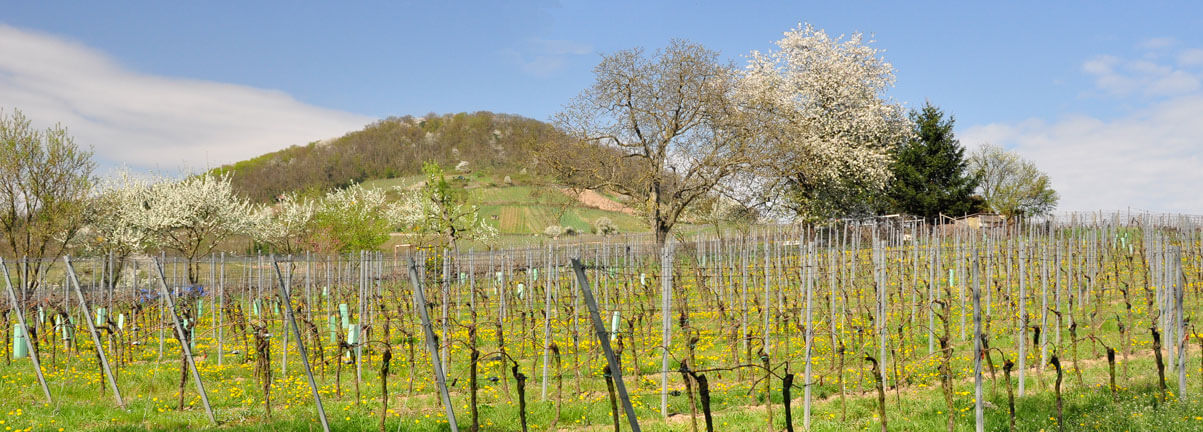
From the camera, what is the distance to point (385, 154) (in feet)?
355

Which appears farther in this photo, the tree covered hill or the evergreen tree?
the tree covered hill

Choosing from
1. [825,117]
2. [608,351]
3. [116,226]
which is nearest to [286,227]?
[116,226]

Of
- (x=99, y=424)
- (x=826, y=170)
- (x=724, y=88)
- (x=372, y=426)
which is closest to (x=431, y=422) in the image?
(x=372, y=426)

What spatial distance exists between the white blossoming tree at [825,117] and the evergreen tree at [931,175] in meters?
0.96

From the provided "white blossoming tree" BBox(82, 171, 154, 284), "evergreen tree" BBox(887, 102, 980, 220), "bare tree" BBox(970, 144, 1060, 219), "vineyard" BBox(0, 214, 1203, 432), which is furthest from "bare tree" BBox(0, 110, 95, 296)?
"bare tree" BBox(970, 144, 1060, 219)

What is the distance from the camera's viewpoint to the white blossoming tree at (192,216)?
32.0 metres

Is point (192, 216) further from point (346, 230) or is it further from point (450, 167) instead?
point (450, 167)

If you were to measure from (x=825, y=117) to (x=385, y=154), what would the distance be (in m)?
82.6

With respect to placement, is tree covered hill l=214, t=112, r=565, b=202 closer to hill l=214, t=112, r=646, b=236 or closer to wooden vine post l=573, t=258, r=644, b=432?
hill l=214, t=112, r=646, b=236

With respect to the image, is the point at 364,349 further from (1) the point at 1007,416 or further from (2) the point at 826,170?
(2) the point at 826,170

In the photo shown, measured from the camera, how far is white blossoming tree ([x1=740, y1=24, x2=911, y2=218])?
34.0 meters

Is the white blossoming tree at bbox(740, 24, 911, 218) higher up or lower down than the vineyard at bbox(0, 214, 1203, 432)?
higher up

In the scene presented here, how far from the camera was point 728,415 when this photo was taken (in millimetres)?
8477

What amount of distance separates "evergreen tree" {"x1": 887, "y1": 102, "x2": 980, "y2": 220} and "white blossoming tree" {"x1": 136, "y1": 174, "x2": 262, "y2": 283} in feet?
103
